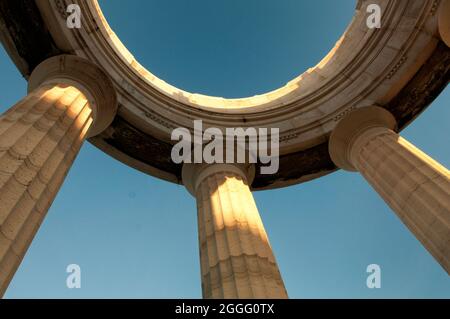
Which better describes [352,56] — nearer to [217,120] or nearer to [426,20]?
[426,20]

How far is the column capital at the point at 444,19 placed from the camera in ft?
72.3

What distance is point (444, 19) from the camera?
22422 mm

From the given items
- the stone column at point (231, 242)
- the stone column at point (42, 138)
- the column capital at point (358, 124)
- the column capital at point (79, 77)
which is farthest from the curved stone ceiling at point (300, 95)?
the stone column at point (231, 242)

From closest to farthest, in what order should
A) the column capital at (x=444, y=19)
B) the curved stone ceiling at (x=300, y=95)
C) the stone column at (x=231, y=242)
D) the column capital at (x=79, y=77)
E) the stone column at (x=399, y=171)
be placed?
the stone column at (x=231, y=242) → the stone column at (x=399, y=171) → the column capital at (x=444, y=19) → the column capital at (x=79, y=77) → the curved stone ceiling at (x=300, y=95)

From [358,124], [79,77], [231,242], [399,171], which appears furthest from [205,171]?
[399,171]

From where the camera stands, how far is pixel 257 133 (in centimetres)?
3144

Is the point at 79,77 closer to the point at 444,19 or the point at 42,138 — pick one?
the point at 42,138

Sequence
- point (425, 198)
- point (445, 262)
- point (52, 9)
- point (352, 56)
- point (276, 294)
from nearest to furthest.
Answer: point (276, 294), point (445, 262), point (425, 198), point (52, 9), point (352, 56)

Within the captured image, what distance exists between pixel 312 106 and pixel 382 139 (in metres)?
8.04

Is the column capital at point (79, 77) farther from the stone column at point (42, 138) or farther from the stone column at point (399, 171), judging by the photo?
the stone column at point (399, 171)

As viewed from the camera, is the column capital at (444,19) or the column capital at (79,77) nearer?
the column capital at (444,19)

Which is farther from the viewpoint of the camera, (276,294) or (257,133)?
(257,133)

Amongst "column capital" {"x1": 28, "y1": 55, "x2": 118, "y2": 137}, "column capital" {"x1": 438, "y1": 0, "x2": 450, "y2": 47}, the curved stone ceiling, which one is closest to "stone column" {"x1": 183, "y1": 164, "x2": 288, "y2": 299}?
the curved stone ceiling

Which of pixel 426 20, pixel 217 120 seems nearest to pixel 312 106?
pixel 217 120
